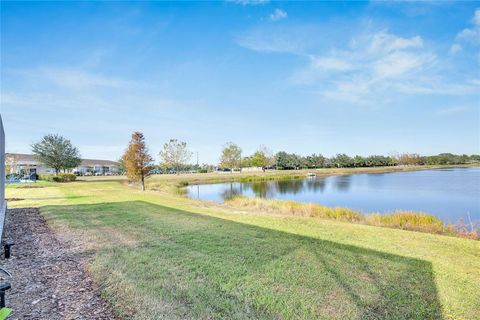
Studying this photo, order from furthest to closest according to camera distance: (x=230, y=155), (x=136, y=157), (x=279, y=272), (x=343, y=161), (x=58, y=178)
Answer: (x=343, y=161) < (x=230, y=155) < (x=58, y=178) < (x=136, y=157) < (x=279, y=272)

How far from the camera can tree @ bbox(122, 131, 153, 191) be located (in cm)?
2275

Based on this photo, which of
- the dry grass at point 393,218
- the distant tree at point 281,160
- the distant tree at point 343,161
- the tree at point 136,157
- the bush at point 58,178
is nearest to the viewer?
the dry grass at point 393,218

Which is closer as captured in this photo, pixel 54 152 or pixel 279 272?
pixel 279 272

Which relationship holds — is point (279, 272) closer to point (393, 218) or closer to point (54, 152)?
point (393, 218)

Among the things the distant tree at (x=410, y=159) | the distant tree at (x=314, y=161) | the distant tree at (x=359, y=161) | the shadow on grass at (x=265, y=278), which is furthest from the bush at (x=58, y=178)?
the distant tree at (x=410, y=159)

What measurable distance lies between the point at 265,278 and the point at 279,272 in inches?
13.2

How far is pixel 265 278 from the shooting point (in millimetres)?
3996

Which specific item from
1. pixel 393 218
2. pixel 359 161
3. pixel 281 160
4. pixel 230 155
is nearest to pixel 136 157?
pixel 393 218

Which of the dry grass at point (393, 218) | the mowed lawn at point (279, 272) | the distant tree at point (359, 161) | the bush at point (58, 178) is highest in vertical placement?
the distant tree at point (359, 161)

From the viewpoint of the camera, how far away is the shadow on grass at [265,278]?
10.4 ft

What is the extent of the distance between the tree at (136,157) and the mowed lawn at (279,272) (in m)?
15.9

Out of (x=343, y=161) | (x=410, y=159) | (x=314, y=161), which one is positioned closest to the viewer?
(x=314, y=161)

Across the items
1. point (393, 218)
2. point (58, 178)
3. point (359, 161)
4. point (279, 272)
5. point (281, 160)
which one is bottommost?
point (393, 218)

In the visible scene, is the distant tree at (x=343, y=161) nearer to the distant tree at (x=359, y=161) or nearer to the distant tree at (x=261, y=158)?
the distant tree at (x=359, y=161)
